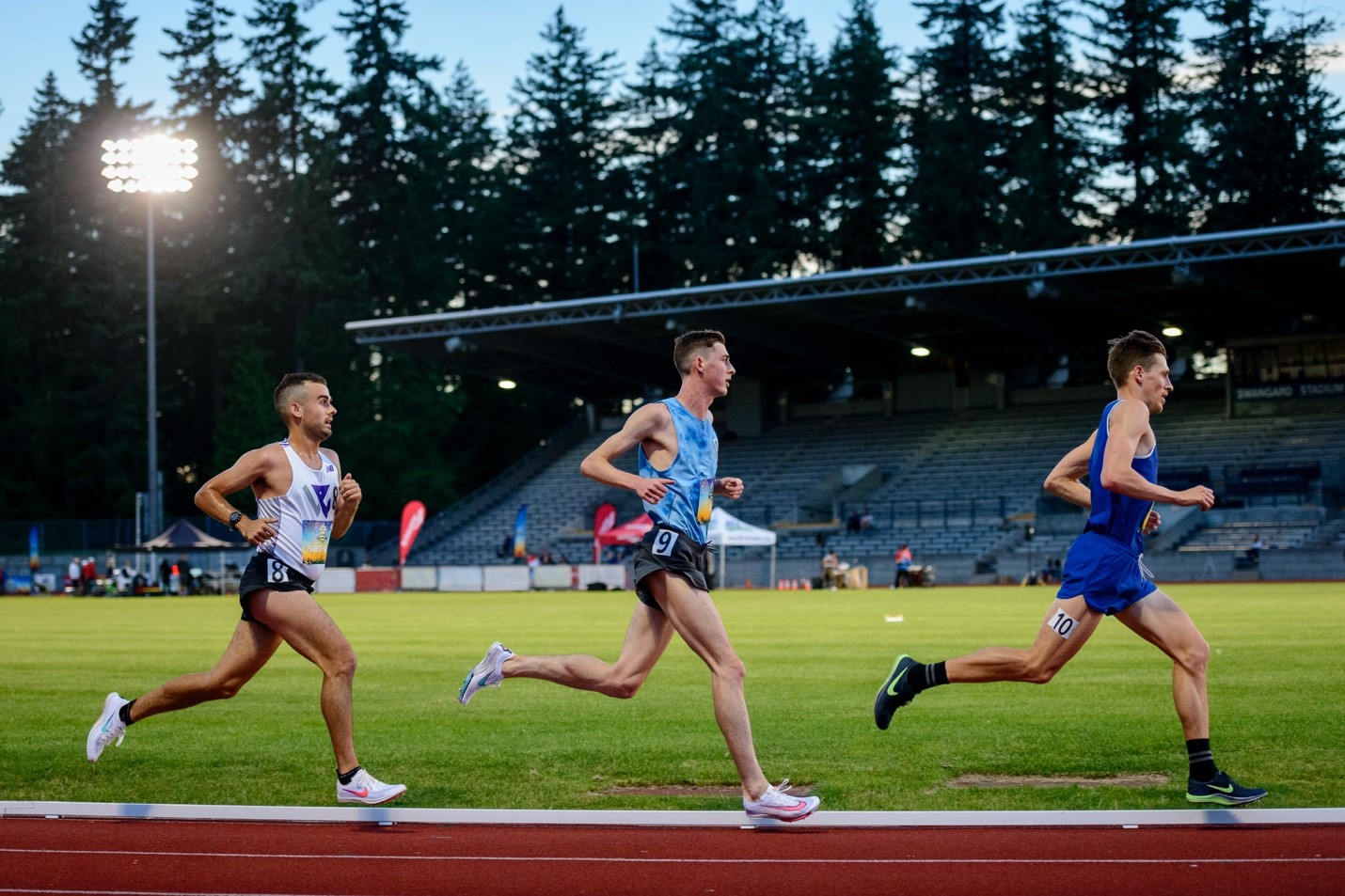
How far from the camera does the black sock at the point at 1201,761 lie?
7816 mm

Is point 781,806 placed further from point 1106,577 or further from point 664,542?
point 1106,577

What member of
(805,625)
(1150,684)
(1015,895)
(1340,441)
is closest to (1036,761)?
(1015,895)

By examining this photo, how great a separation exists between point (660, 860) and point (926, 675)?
2.23 metres

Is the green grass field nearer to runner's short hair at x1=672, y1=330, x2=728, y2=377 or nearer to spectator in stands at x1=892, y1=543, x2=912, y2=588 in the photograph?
runner's short hair at x1=672, y1=330, x2=728, y2=377

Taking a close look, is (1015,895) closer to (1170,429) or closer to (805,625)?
(805,625)

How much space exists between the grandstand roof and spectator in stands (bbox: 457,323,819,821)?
130ft

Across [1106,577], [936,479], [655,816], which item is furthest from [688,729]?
[936,479]

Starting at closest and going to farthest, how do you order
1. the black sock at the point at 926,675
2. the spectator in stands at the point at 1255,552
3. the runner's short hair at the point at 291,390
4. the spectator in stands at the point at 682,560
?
the spectator in stands at the point at 682,560
the black sock at the point at 926,675
the runner's short hair at the point at 291,390
the spectator in stands at the point at 1255,552

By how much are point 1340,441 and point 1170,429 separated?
20.9ft

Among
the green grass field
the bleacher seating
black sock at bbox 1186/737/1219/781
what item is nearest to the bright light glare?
the bleacher seating

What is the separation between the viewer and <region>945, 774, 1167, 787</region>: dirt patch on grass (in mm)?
8852

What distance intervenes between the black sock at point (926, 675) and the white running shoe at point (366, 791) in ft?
8.99

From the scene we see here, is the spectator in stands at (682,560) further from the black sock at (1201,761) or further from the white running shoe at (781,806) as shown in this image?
the black sock at (1201,761)

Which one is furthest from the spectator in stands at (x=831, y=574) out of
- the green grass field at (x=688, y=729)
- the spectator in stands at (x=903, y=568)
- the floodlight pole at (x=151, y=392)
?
the green grass field at (x=688, y=729)
